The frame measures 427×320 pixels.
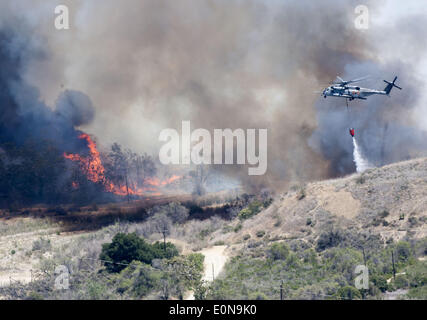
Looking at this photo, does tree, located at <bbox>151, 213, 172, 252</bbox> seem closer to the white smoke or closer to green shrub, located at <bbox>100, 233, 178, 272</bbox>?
green shrub, located at <bbox>100, 233, 178, 272</bbox>

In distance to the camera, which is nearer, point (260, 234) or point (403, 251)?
point (403, 251)

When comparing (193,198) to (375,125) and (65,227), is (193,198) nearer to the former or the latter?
(65,227)

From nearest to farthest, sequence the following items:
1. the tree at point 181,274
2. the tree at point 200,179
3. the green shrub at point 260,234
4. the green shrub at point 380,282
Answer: the green shrub at point 380,282
the tree at point 181,274
the green shrub at point 260,234
the tree at point 200,179

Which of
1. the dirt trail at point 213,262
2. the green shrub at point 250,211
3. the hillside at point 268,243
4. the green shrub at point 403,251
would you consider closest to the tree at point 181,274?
the hillside at point 268,243

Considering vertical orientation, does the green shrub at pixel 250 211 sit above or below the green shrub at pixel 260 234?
above

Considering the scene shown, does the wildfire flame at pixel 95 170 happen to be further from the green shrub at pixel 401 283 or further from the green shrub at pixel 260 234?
the green shrub at pixel 401 283

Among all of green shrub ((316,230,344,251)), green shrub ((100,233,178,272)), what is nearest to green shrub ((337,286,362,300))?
green shrub ((316,230,344,251))

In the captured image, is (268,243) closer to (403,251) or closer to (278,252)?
(278,252)

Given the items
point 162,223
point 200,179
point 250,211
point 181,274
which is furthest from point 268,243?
point 200,179

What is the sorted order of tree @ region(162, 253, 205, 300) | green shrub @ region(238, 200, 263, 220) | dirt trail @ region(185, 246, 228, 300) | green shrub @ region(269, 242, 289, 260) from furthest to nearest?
green shrub @ region(238, 200, 263, 220) → green shrub @ region(269, 242, 289, 260) → dirt trail @ region(185, 246, 228, 300) → tree @ region(162, 253, 205, 300)

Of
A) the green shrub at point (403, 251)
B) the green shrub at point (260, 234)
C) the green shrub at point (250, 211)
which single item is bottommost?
the green shrub at point (403, 251)

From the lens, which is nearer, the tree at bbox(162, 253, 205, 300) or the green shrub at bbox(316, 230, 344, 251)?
the tree at bbox(162, 253, 205, 300)
